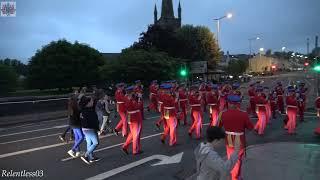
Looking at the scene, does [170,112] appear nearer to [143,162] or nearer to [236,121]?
[143,162]

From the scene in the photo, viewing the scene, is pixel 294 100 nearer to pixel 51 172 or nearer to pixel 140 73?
pixel 51 172

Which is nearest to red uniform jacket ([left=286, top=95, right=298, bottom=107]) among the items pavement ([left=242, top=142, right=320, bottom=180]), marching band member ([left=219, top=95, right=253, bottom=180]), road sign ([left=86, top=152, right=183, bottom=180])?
pavement ([left=242, top=142, right=320, bottom=180])

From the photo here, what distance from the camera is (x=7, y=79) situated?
61.2 m

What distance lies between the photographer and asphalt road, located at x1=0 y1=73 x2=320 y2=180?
415 inches

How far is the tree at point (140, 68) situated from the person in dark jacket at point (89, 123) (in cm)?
3134

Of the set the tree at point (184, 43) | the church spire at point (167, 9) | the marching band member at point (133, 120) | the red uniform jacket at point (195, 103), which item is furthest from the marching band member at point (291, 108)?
the church spire at point (167, 9)

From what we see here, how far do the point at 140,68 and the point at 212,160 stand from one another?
3790 cm

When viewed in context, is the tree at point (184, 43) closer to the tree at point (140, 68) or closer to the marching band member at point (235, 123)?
the tree at point (140, 68)

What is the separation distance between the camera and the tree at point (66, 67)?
6700 centimetres

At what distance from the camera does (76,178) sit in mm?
9984

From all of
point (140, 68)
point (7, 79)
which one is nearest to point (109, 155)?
point (140, 68)

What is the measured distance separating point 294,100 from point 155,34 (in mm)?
44238

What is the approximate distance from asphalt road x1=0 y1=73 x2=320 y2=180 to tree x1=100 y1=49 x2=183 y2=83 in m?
24.5

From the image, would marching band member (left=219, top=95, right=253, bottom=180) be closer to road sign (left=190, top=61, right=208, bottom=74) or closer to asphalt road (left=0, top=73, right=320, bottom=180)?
asphalt road (left=0, top=73, right=320, bottom=180)
